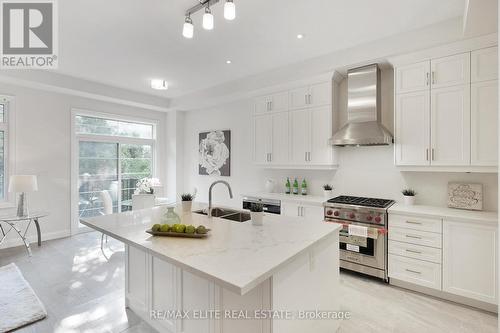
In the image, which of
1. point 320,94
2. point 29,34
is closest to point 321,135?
point 320,94

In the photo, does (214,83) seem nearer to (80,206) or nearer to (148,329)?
(80,206)

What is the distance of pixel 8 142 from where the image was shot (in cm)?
412

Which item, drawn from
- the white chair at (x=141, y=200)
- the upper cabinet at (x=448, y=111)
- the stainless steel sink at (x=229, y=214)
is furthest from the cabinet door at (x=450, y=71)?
the white chair at (x=141, y=200)

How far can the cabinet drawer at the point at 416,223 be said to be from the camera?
8.64 feet

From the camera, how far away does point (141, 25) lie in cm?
283

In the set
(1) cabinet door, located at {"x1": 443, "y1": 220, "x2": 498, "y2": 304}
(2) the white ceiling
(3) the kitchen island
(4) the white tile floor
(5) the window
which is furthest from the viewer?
(5) the window

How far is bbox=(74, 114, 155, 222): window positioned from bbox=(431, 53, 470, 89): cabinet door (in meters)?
5.34

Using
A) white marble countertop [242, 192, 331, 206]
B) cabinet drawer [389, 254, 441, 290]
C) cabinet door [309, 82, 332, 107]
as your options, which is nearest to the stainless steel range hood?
cabinet door [309, 82, 332, 107]

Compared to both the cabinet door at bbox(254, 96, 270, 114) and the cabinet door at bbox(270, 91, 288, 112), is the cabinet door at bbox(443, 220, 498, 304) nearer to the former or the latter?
the cabinet door at bbox(270, 91, 288, 112)

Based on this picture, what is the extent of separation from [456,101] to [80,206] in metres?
6.33

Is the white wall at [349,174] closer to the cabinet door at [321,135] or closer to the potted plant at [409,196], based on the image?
the potted plant at [409,196]

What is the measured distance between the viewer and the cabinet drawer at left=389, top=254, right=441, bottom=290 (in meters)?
2.63

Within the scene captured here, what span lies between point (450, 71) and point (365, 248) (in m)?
2.23

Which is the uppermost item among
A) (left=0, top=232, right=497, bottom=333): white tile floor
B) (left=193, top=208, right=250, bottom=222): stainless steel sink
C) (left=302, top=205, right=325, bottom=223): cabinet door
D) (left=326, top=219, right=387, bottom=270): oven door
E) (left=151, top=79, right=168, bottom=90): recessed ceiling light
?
(left=151, top=79, right=168, bottom=90): recessed ceiling light
